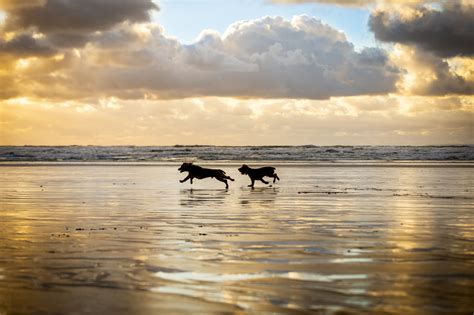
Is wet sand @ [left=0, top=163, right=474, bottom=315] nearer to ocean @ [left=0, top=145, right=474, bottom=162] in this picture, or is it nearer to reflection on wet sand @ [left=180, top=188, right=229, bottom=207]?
reflection on wet sand @ [left=180, top=188, right=229, bottom=207]

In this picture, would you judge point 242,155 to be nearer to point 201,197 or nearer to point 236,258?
point 201,197

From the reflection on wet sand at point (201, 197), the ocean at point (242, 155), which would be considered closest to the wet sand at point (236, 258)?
the reflection on wet sand at point (201, 197)

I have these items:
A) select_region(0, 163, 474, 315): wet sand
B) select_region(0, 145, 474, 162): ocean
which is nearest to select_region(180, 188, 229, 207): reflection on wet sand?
select_region(0, 163, 474, 315): wet sand

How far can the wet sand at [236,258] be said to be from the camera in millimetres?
6746

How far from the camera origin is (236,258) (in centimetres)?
937

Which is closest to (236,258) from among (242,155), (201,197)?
(201,197)

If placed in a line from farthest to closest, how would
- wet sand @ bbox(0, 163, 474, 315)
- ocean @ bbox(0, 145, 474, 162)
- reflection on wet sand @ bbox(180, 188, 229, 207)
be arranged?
ocean @ bbox(0, 145, 474, 162), reflection on wet sand @ bbox(180, 188, 229, 207), wet sand @ bbox(0, 163, 474, 315)

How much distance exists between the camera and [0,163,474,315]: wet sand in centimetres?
Answer: 675

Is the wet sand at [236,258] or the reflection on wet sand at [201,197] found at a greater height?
the wet sand at [236,258]

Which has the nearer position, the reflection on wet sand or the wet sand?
the wet sand

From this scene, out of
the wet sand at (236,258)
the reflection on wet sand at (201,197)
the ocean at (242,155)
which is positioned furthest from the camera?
the ocean at (242,155)

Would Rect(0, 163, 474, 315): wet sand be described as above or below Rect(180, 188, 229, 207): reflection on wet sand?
above

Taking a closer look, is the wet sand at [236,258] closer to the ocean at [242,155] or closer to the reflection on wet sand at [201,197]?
the reflection on wet sand at [201,197]

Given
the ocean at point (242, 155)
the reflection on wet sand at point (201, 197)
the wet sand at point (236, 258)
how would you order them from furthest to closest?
1. the ocean at point (242, 155)
2. the reflection on wet sand at point (201, 197)
3. the wet sand at point (236, 258)
